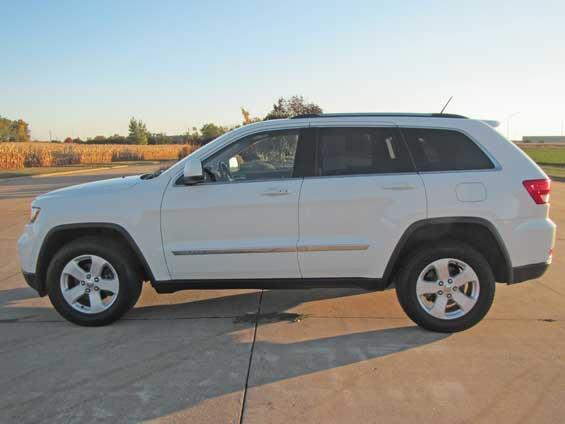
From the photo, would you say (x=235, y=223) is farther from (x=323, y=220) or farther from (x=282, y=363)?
(x=282, y=363)

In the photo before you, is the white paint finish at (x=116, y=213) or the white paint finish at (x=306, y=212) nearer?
the white paint finish at (x=306, y=212)

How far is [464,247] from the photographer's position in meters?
3.80

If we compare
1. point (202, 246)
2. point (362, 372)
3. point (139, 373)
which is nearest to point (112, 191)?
point (202, 246)

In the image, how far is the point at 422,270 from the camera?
380cm

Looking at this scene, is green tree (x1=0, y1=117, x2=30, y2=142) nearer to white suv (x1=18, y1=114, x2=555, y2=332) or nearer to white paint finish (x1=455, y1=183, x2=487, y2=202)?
white suv (x1=18, y1=114, x2=555, y2=332)

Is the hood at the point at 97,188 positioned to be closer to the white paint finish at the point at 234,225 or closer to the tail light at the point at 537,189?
the white paint finish at the point at 234,225

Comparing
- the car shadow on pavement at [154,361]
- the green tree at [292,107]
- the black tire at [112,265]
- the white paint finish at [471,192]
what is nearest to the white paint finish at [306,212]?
the white paint finish at [471,192]

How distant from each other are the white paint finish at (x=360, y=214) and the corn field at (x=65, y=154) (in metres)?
20.3

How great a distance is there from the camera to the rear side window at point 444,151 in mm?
3812

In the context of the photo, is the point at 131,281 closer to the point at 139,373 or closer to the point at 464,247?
the point at 139,373

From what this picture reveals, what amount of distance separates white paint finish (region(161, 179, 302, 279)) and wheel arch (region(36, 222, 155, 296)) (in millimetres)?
295

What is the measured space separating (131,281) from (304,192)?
178 centimetres

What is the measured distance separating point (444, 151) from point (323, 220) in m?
1.24

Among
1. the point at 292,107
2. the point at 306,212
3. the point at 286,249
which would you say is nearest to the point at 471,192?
the point at 306,212
